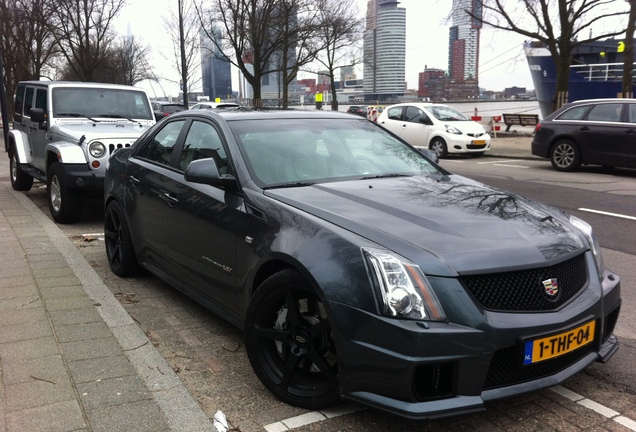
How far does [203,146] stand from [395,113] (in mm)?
15069

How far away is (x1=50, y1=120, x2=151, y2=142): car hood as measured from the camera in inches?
305

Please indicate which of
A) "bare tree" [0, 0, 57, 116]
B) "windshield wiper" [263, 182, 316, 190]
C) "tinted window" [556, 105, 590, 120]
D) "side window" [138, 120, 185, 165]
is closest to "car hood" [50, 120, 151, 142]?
"side window" [138, 120, 185, 165]

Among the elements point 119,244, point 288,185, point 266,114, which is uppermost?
point 266,114

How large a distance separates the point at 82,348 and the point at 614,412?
3.10m

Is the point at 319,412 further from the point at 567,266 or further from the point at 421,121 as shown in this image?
the point at 421,121

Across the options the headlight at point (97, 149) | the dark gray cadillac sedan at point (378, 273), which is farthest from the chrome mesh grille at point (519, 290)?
the headlight at point (97, 149)

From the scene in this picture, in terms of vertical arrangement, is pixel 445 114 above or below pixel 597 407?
above

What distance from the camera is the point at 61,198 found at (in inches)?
300

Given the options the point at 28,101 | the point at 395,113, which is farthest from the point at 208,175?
the point at 395,113

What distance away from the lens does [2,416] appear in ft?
9.39

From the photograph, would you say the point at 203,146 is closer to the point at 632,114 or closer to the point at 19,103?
the point at 19,103

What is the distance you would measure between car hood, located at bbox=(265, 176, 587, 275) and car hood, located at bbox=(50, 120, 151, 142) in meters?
5.07

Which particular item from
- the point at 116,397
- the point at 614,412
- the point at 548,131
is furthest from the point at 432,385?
the point at 548,131

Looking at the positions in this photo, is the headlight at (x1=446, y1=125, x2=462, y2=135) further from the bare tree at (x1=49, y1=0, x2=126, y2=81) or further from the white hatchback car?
the bare tree at (x1=49, y1=0, x2=126, y2=81)
